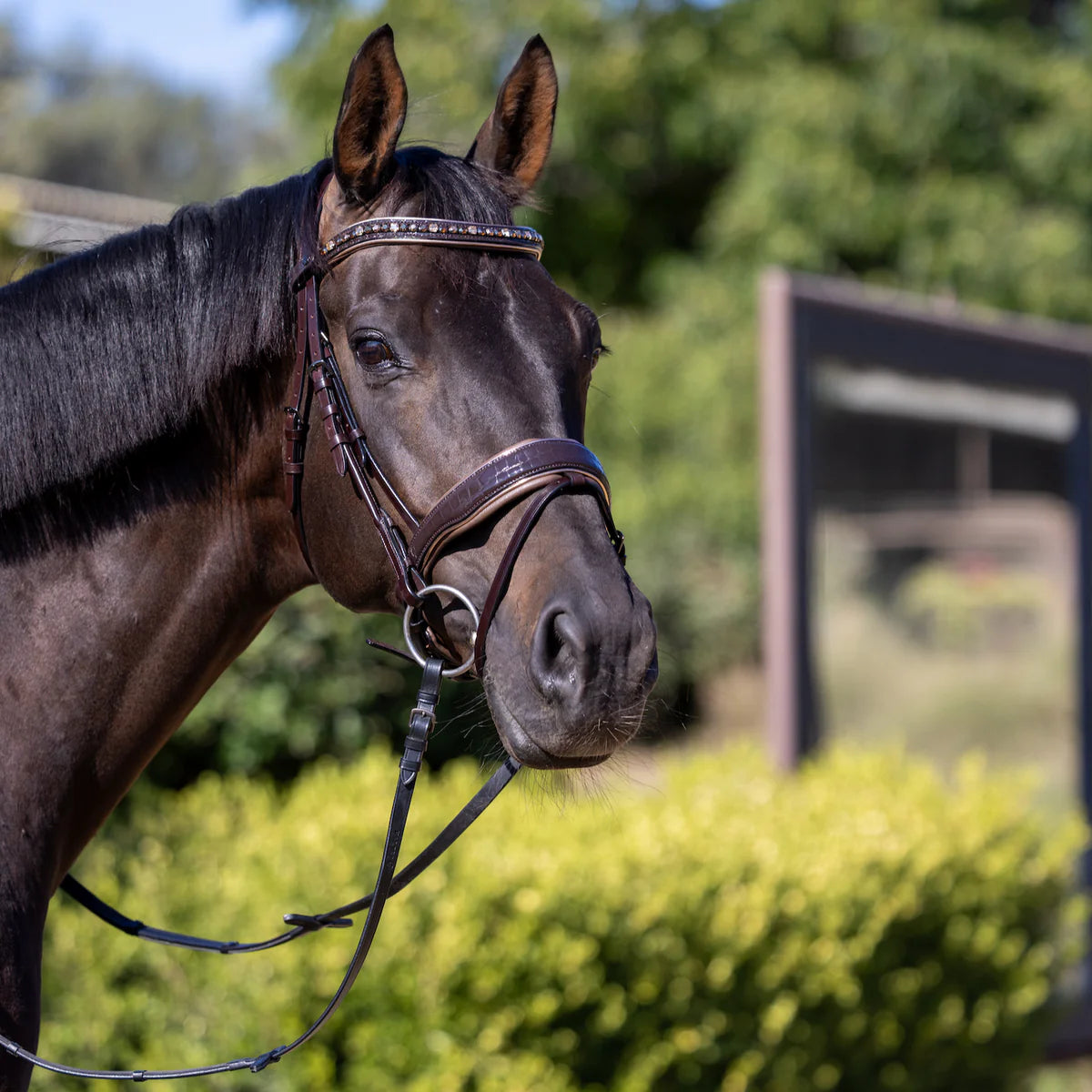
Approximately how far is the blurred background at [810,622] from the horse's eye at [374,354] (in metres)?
0.61

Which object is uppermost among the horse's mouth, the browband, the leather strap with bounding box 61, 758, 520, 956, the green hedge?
the browband

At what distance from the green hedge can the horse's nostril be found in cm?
122

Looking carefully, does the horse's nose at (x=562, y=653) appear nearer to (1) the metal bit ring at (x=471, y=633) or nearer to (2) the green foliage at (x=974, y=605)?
(1) the metal bit ring at (x=471, y=633)

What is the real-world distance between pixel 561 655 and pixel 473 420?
360mm

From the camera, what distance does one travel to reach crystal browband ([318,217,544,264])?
1770 millimetres

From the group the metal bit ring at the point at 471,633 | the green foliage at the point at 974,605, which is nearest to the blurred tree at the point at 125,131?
the green foliage at the point at 974,605

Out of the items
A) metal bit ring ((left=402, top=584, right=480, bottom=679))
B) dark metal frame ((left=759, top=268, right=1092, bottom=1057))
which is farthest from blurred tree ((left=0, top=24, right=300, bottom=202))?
metal bit ring ((left=402, top=584, right=480, bottom=679))

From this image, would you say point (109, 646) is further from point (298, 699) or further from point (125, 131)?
point (125, 131)

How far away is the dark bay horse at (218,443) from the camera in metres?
1.71

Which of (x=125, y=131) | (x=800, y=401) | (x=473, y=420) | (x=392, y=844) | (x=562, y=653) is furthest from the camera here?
(x=125, y=131)

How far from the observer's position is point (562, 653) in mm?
1574

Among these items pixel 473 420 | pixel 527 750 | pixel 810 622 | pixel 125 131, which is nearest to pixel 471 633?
pixel 527 750

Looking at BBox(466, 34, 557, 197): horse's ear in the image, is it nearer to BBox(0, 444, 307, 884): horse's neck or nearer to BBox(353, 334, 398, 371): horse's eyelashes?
BBox(353, 334, 398, 371): horse's eyelashes

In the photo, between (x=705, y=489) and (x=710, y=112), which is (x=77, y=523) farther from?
(x=710, y=112)
